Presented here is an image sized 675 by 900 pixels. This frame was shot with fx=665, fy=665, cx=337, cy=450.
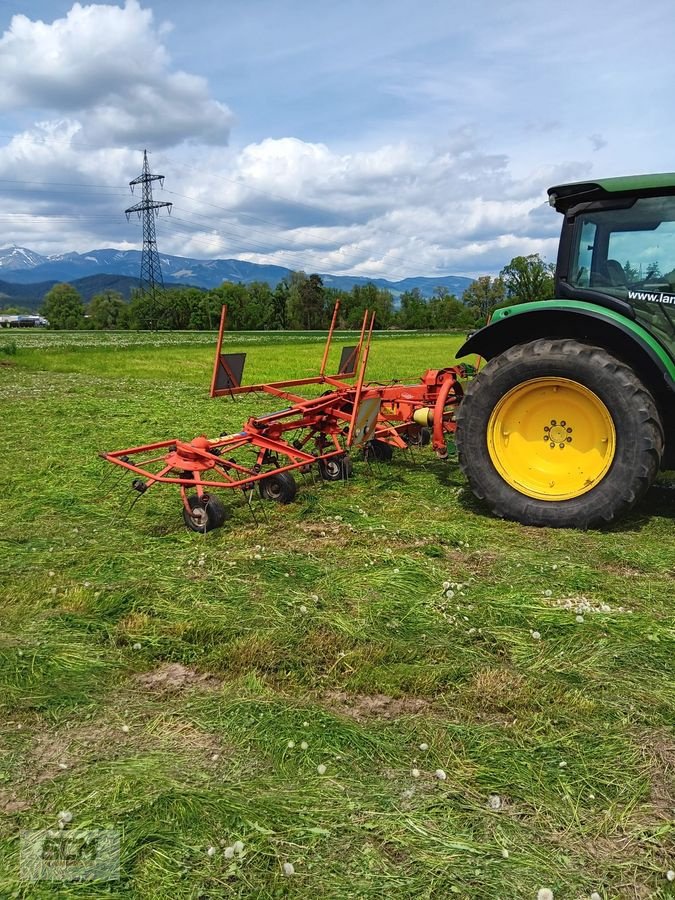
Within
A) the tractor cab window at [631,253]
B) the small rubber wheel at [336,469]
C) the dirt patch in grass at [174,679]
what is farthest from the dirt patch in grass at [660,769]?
A: the small rubber wheel at [336,469]

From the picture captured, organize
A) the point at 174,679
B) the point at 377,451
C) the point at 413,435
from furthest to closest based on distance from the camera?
the point at 377,451, the point at 413,435, the point at 174,679

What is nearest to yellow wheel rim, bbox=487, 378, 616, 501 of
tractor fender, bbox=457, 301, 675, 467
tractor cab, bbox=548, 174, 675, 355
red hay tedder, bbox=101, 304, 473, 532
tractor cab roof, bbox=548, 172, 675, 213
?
tractor fender, bbox=457, 301, 675, 467

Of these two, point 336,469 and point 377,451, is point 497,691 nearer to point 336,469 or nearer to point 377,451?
point 336,469

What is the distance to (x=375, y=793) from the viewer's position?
2.49 meters

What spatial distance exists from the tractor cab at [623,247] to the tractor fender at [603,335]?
0.20 metres

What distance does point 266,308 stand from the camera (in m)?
90.8

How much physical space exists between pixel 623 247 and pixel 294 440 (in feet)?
11.4

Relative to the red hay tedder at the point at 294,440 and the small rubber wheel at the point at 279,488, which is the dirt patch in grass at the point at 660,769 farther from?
the small rubber wheel at the point at 279,488

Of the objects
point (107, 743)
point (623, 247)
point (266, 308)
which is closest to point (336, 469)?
point (623, 247)

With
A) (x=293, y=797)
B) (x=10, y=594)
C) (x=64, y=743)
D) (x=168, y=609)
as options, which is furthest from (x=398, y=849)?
(x=10, y=594)

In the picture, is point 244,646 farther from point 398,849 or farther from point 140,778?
point 398,849

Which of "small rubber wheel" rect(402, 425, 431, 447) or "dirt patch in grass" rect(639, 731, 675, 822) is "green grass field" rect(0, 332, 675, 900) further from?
"small rubber wheel" rect(402, 425, 431, 447)

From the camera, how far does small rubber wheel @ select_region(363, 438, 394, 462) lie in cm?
795

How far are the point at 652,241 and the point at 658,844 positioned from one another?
177 inches
